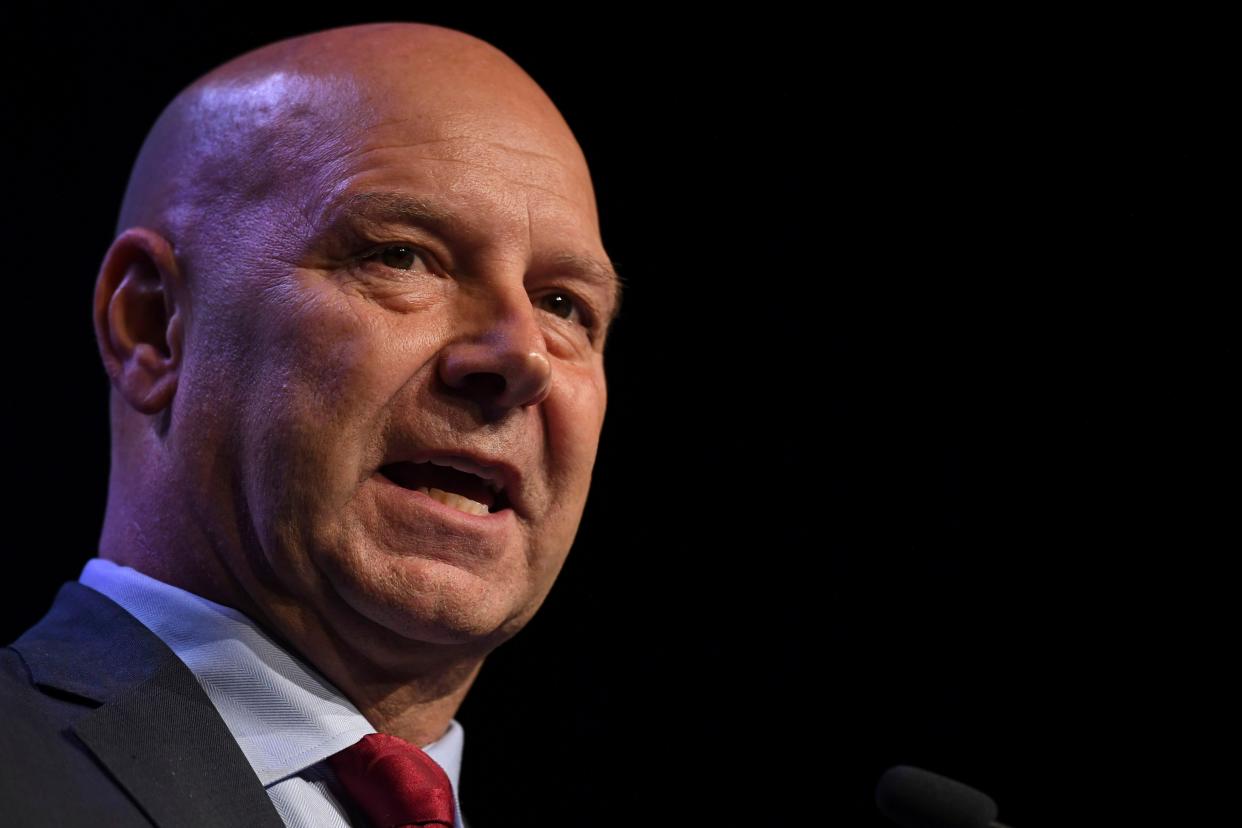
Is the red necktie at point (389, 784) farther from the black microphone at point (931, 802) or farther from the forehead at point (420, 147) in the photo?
the forehead at point (420, 147)

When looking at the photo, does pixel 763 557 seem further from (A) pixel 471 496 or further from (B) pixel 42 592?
(B) pixel 42 592

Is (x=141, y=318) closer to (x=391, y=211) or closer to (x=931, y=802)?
(x=391, y=211)

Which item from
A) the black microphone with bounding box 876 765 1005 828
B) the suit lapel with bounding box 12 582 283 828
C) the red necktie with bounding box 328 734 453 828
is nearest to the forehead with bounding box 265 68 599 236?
the suit lapel with bounding box 12 582 283 828

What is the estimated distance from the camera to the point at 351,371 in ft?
5.63

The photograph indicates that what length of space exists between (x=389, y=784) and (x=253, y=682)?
0.24m

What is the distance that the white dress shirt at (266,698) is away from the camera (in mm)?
1644

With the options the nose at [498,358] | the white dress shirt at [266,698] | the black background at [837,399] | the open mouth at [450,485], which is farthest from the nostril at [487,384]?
the black background at [837,399]

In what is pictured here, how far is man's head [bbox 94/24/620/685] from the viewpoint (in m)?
1.71

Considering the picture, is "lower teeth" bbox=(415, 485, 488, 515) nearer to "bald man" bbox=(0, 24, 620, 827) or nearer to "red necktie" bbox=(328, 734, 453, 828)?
"bald man" bbox=(0, 24, 620, 827)

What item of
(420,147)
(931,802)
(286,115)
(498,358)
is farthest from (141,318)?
(931,802)

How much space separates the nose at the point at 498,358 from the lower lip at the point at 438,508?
152 millimetres

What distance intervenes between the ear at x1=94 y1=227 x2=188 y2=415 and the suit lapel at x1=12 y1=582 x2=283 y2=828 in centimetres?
37

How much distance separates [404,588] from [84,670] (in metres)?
0.44

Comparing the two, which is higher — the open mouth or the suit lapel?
the open mouth
